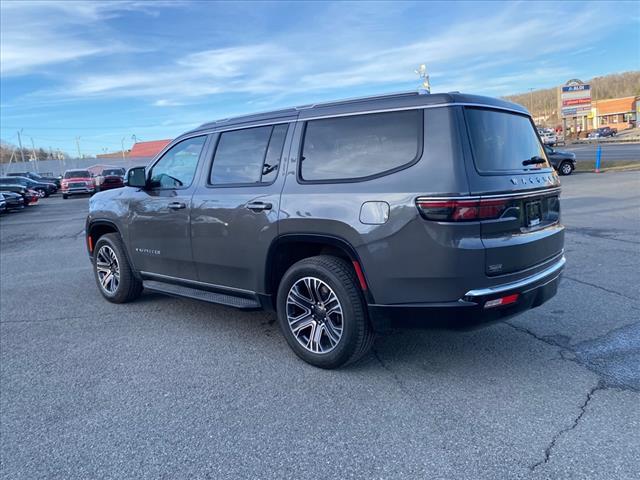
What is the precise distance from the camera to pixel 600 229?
9.48 metres

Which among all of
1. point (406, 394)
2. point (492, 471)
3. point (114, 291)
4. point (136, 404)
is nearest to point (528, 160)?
point (406, 394)

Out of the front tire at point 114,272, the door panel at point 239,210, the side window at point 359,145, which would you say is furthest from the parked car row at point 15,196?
the side window at point 359,145

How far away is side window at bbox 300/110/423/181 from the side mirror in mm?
2110

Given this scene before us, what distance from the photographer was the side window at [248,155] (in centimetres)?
420

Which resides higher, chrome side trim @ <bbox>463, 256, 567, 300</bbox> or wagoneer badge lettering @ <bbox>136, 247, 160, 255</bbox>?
wagoneer badge lettering @ <bbox>136, 247, 160, 255</bbox>

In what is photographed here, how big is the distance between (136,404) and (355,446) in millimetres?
1618

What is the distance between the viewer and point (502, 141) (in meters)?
3.61

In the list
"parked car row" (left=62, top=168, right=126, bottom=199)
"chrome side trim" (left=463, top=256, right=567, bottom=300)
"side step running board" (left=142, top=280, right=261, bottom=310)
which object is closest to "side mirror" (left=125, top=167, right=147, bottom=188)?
"side step running board" (left=142, top=280, right=261, bottom=310)

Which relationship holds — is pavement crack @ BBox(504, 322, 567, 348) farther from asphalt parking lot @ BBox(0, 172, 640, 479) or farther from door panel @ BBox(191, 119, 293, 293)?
door panel @ BBox(191, 119, 293, 293)

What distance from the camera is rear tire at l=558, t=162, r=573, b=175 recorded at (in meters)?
23.7

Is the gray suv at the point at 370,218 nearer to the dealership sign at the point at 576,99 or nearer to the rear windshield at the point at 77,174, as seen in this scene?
the rear windshield at the point at 77,174

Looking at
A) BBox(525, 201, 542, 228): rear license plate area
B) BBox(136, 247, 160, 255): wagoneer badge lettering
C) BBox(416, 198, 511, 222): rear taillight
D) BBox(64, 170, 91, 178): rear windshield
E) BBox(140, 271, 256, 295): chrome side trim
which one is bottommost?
BBox(140, 271, 256, 295): chrome side trim

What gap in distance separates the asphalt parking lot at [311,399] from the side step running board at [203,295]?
37 centimetres

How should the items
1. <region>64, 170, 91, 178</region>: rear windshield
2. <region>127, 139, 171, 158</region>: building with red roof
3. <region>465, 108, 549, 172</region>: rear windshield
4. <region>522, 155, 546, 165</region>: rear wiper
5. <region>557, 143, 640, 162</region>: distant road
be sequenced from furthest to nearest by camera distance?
<region>127, 139, 171, 158</region>: building with red roof
<region>64, 170, 91, 178</region>: rear windshield
<region>557, 143, 640, 162</region>: distant road
<region>522, 155, 546, 165</region>: rear wiper
<region>465, 108, 549, 172</region>: rear windshield
